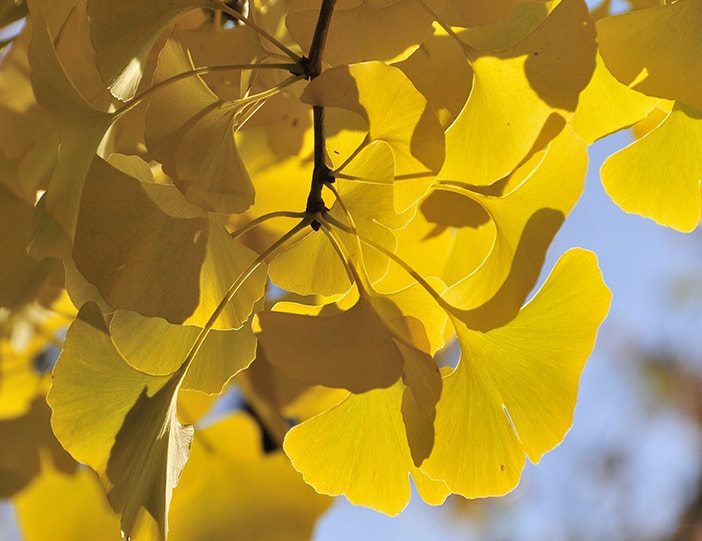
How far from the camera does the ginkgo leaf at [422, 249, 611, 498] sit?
→ 39 centimetres

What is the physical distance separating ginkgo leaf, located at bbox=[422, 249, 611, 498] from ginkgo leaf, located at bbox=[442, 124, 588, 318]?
32 millimetres

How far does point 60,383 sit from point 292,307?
107 millimetres

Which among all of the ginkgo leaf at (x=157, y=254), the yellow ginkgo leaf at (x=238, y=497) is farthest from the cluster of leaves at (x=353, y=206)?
the yellow ginkgo leaf at (x=238, y=497)

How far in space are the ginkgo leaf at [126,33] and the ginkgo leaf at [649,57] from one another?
18 centimetres

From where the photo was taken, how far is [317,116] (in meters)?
0.37

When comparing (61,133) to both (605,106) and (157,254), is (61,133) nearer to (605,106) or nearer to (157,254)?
(157,254)

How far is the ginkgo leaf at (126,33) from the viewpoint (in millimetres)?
366

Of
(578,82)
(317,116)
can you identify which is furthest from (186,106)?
(578,82)

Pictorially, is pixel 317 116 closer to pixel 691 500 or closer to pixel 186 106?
pixel 186 106

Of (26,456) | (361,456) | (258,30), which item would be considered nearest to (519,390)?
(361,456)

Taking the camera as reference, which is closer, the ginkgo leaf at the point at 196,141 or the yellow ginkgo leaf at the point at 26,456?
the ginkgo leaf at the point at 196,141

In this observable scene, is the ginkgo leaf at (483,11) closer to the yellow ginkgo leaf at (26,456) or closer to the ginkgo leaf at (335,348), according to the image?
the ginkgo leaf at (335,348)

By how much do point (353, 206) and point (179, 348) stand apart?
0.35 feet

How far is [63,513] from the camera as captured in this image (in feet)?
2.16
